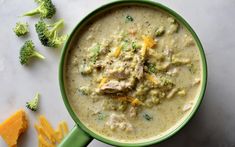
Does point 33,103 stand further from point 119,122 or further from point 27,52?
point 119,122

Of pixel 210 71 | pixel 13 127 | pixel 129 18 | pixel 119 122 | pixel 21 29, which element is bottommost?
pixel 210 71

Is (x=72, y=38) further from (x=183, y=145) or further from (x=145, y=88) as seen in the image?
(x=183, y=145)

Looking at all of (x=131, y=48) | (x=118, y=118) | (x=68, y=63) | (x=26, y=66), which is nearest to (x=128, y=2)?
(x=131, y=48)

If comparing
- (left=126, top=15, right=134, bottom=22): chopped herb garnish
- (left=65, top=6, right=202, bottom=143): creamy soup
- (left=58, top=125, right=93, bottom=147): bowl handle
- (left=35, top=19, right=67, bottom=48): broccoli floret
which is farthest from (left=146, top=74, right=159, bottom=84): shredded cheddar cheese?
(left=35, top=19, right=67, bottom=48): broccoli floret

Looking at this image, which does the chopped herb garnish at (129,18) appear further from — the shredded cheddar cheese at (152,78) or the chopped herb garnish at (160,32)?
the shredded cheddar cheese at (152,78)

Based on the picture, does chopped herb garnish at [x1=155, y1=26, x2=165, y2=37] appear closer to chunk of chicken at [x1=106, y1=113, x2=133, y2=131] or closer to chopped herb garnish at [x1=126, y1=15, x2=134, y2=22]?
chopped herb garnish at [x1=126, y1=15, x2=134, y2=22]

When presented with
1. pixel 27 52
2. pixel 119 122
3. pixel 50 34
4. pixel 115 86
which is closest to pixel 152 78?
pixel 115 86
